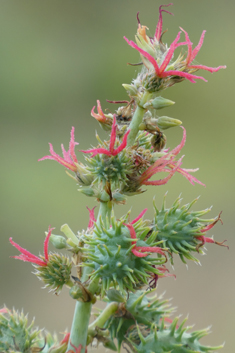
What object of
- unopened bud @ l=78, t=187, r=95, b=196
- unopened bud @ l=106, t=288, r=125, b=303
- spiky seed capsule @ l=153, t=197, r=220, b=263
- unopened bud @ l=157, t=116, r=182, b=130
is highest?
unopened bud @ l=157, t=116, r=182, b=130

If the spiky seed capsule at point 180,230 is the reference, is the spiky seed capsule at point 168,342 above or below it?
below

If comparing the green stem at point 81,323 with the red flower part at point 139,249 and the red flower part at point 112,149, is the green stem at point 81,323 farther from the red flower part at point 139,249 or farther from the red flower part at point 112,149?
the red flower part at point 112,149

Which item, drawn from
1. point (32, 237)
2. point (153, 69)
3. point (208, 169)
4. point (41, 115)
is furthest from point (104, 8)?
point (153, 69)

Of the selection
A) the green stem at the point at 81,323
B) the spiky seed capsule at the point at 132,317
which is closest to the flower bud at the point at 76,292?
the green stem at the point at 81,323

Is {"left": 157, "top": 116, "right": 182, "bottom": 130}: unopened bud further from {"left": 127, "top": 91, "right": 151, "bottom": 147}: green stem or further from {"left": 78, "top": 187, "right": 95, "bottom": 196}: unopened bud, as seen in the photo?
{"left": 78, "top": 187, "right": 95, "bottom": 196}: unopened bud

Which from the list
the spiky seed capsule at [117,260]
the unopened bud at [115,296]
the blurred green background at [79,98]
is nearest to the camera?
the spiky seed capsule at [117,260]

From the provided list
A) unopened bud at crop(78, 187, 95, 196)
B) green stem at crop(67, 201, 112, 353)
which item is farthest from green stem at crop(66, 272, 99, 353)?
unopened bud at crop(78, 187, 95, 196)

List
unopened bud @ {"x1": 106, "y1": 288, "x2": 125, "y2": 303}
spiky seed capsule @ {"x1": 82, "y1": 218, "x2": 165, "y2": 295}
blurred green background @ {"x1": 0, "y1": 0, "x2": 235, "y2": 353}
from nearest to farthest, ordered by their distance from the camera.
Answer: spiky seed capsule @ {"x1": 82, "y1": 218, "x2": 165, "y2": 295} → unopened bud @ {"x1": 106, "y1": 288, "x2": 125, "y2": 303} → blurred green background @ {"x1": 0, "y1": 0, "x2": 235, "y2": 353}

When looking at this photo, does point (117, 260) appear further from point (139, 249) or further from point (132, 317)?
point (132, 317)
